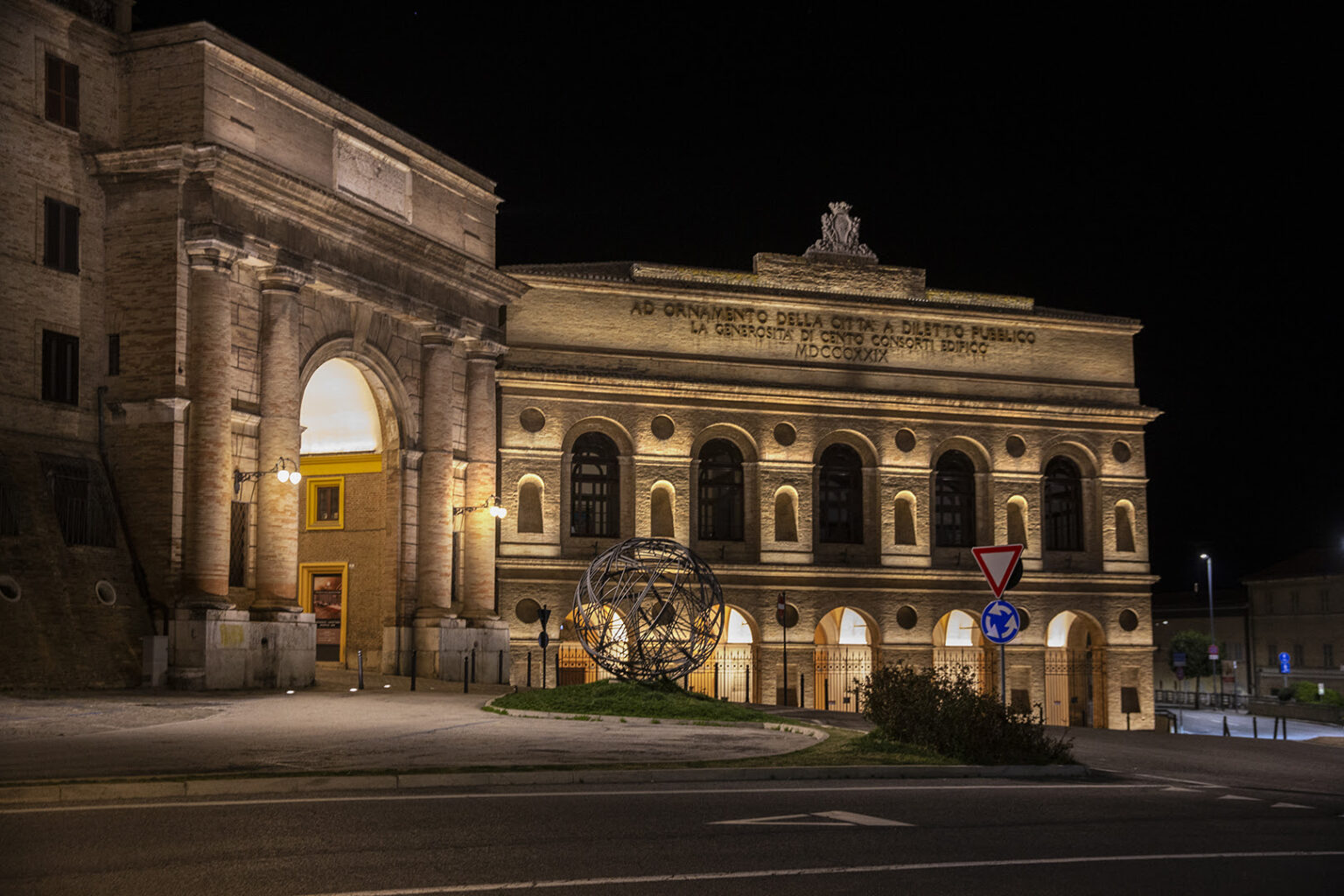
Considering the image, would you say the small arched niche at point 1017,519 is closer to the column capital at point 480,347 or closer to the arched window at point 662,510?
the arched window at point 662,510

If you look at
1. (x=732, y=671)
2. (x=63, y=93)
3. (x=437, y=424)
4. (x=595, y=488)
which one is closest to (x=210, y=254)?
(x=63, y=93)

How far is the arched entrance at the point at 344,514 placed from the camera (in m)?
35.9

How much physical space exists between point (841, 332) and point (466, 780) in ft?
111

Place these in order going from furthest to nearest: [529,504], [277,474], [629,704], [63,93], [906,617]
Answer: [906,617] < [529,504] < [277,474] < [63,93] < [629,704]

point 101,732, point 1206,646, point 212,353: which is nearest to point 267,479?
point 212,353

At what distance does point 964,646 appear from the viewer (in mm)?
46906

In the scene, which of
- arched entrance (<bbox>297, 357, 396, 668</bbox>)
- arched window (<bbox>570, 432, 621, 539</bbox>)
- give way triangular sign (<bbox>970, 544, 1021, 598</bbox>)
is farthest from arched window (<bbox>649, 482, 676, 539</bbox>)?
give way triangular sign (<bbox>970, 544, 1021, 598</bbox>)

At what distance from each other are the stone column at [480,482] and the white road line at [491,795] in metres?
23.9

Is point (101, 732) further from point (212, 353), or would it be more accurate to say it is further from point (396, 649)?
point (396, 649)

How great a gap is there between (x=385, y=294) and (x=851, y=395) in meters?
16.8

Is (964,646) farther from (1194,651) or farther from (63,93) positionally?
(1194,651)

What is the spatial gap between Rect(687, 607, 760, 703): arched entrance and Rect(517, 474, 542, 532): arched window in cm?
637

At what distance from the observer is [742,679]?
4325 centimetres

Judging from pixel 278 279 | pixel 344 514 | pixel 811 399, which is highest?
pixel 278 279
